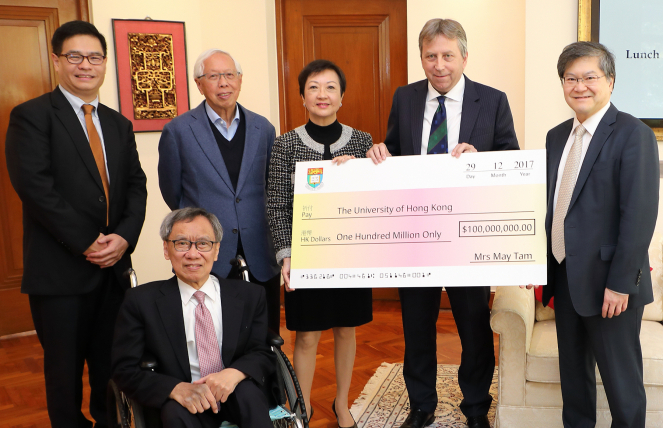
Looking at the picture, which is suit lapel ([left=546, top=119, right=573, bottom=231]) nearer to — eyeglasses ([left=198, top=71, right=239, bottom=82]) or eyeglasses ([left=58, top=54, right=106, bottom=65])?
eyeglasses ([left=198, top=71, right=239, bottom=82])

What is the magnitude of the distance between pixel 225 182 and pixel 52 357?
100cm

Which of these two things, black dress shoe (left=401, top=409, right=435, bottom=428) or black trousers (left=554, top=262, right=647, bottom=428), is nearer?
black trousers (left=554, top=262, right=647, bottom=428)

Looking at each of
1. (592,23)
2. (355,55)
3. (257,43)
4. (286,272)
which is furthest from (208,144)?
(355,55)

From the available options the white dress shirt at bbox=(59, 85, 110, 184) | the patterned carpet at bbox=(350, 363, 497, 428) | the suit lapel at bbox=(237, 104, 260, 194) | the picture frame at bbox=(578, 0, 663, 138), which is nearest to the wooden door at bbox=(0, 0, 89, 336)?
the white dress shirt at bbox=(59, 85, 110, 184)

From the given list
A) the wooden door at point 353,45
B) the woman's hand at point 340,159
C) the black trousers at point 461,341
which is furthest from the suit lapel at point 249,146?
the wooden door at point 353,45

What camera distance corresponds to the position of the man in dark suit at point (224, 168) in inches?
93.4

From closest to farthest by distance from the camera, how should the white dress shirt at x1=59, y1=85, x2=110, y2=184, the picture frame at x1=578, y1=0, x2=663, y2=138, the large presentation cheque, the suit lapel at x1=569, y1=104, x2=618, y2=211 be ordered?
the suit lapel at x1=569, y1=104, x2=618, y2=211 → the large presentation cheque → the white dress shirt at x1=59, y1=85, x2=110, y2=184 → the picture frame at x1=578, y1=0, x2=663, y2=138

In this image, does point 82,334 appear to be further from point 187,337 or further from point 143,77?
point 143,77

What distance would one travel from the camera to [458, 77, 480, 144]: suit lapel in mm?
2271

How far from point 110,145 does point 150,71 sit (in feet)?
7.18

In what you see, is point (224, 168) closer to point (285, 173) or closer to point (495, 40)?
point (285, 173)

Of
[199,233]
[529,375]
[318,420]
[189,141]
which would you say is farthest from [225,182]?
[529,375]

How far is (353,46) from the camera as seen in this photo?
4.73 meters

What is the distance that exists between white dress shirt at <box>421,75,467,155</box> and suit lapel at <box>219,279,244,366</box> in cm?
100
